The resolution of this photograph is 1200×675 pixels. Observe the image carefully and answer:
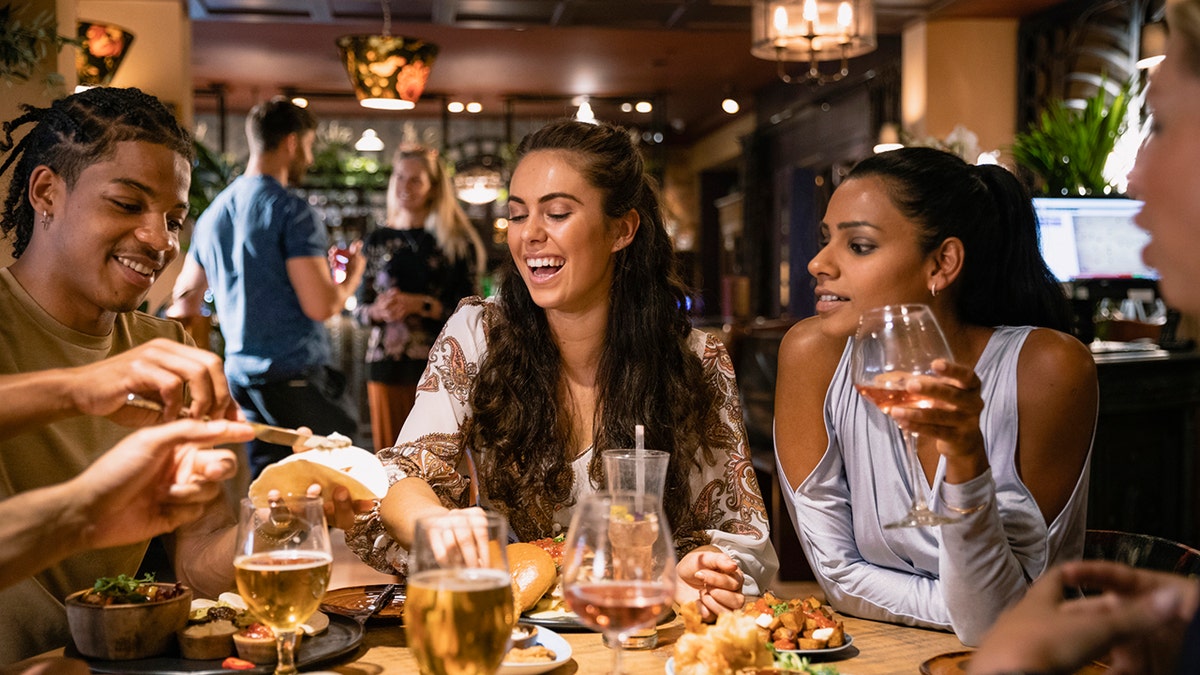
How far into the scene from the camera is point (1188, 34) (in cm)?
99

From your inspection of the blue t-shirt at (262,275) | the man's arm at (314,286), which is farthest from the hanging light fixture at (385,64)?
the man's arm at (314,286)

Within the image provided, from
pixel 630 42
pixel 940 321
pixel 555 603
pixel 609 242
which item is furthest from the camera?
pixel 630 42

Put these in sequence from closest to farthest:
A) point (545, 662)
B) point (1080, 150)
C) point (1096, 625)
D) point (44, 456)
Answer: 1. point (1096, 625)
2. point (545, 662)
3. point (44, 456)
4. point (1080, 150)

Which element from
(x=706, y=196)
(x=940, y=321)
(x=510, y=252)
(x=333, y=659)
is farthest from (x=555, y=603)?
(x=706, y=196)

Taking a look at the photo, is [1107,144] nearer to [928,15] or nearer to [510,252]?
[928,15]

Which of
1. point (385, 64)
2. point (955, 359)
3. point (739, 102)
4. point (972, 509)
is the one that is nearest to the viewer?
point (972, 509)

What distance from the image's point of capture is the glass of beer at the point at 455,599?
3.42 feet

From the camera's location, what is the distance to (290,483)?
4.65 feet

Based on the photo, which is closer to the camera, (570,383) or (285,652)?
(285,652)

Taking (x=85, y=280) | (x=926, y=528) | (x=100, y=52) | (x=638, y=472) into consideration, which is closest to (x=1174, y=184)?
(x=638, y=472)

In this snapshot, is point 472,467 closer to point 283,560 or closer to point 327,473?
point 327,473

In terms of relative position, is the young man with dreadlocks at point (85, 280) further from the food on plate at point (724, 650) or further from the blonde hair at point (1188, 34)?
the blonde hair at point (1188, 34)

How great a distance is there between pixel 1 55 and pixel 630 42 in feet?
25.4

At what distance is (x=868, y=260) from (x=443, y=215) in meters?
3.41
